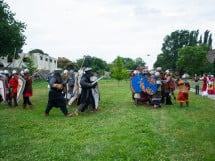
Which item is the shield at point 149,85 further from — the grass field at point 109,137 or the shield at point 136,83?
the grass field at point 109,137

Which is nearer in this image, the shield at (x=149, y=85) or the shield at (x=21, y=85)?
the shield at (x=149, y=85)

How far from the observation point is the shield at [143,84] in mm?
13234

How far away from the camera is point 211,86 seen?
70.3 ft

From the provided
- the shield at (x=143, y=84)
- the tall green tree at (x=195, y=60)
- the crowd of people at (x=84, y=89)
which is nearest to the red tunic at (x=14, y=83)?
the crowd of people at (x=84, y=89)

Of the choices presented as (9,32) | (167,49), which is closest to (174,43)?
(167,49)

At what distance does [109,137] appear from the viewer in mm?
7504

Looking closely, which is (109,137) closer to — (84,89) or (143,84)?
(84,89)

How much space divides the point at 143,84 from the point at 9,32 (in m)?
22.2

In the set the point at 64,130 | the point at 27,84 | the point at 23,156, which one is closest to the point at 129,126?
the point at 64,130

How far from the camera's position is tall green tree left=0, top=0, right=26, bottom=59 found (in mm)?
31891

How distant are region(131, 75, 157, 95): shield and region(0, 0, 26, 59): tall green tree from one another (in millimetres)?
21230

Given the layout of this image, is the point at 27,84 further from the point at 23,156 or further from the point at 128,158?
the point at 128,158

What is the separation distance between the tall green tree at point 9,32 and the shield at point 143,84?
69.7 ft

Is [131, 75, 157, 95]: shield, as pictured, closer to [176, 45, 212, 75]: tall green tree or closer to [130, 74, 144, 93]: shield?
[130, 74, 144, 93]: shield
